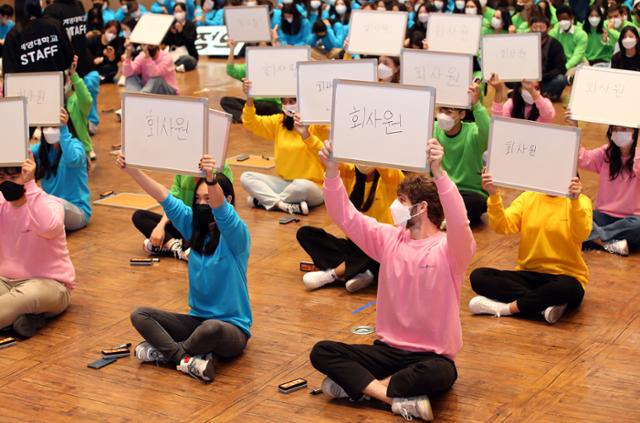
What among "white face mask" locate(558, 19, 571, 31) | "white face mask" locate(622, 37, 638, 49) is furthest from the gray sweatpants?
"white face mask" locate(558, 19, 571, 31)

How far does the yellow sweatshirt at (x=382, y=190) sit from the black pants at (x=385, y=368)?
1771 millimetres

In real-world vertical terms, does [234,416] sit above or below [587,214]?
below

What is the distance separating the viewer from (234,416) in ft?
17.2

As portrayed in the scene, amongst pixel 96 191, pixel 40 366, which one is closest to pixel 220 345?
pixel 40 366

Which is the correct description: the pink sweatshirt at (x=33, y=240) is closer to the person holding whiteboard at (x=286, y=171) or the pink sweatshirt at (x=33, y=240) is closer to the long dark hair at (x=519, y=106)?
the person holding whiteboard at (x=286, y=171)

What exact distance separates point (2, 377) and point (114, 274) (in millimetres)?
1725

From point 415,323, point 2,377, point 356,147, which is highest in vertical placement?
point 356,147

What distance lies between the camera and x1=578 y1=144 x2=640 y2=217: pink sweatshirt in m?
7.72

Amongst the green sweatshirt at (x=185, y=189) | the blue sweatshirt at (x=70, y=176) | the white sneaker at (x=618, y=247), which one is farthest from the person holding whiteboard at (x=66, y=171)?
the white sneaker at (x=618, y=247)

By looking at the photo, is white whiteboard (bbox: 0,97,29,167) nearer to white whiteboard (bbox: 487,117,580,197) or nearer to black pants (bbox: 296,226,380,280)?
black pants (bbox: 296,226,380,280)

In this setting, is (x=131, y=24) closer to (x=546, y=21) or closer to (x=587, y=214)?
(x=546, y=21)

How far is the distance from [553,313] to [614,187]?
183 centimetres

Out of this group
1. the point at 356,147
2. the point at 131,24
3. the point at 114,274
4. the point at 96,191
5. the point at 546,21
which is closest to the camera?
the point at 356,147

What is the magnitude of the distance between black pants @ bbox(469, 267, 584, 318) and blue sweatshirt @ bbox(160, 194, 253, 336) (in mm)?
1599
